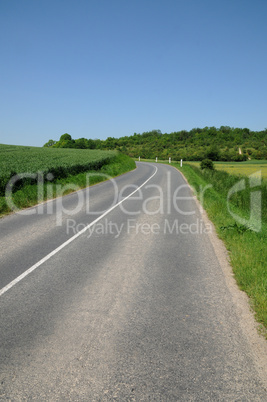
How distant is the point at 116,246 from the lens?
8.15 metres

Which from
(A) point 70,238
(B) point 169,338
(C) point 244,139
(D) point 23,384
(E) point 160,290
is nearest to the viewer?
(D) point 23,384

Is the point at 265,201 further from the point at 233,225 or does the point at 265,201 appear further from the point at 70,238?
the point at 70,238

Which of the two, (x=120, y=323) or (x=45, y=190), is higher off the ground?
(x=45, y=190)

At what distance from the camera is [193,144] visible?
112 m

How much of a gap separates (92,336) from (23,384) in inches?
42.2

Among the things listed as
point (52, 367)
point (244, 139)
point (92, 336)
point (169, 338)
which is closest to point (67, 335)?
point (92, 336)

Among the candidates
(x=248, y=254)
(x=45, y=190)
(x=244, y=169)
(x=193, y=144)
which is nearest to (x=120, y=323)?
(x=248, y=254)

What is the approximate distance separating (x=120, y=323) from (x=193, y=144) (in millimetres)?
112909

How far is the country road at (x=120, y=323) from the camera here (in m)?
3.14

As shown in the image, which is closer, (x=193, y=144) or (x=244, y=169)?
(x=244, y=169)

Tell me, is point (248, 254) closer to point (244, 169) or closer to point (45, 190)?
point (45, 190)

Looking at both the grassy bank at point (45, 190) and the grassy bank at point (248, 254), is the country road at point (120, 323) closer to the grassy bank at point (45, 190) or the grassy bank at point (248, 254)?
the grassy bank at point (248, 254)

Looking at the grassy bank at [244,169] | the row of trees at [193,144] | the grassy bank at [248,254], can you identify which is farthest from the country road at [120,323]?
the row of trees at [193,144]

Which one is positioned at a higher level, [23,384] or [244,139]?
[244,139]
